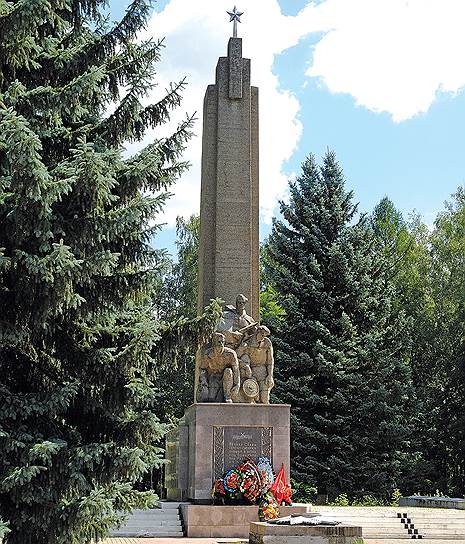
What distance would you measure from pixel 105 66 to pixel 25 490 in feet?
14.6

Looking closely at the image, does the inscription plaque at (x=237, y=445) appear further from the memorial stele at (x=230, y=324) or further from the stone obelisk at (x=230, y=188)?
the stone obelisk at (x=230, y=188)

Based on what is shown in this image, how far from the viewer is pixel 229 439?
47.9ft

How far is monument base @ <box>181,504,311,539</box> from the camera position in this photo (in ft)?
45.0

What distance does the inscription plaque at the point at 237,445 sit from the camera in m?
14.5

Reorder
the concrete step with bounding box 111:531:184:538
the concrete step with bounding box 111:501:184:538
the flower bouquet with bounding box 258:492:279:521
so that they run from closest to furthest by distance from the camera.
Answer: the flower bouquet with bounding box 258:492:279:521 < the concrete step with bounding box 111:531:184:538 < the concrete step with bounding box 111:501:184:538

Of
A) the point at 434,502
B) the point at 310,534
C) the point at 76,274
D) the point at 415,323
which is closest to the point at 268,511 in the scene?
the point at 310,534

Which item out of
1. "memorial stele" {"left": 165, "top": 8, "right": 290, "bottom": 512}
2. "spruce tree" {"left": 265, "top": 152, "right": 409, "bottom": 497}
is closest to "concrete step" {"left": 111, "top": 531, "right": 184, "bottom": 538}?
"memorial stele" {"left": 165, "top": 8, "right": 290, "bottom": 512}

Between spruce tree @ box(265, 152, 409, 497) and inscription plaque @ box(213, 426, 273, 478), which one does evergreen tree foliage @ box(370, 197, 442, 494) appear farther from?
inscription plaque @ box(213, 426, 273, 478)

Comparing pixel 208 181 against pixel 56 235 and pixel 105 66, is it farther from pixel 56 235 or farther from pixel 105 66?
pixel 56 235

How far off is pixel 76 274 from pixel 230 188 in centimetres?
1075

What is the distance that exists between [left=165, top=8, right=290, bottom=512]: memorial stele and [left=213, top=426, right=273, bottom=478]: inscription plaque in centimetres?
2

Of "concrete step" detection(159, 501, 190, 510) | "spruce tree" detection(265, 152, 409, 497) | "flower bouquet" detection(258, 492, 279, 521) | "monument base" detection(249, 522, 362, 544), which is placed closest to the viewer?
"monument base" detection(249, 522, 362, 544)

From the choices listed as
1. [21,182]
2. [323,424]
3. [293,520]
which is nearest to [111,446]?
[21,182]

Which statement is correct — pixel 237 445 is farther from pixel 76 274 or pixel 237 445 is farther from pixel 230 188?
pixel 76 274
